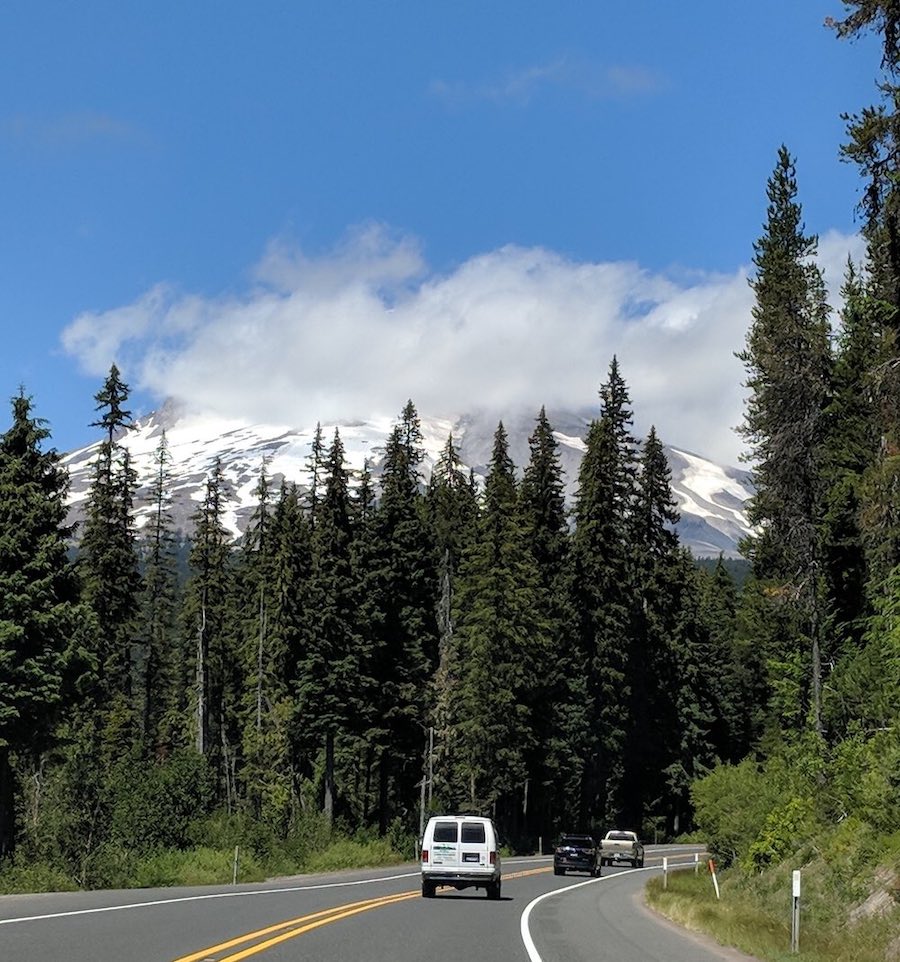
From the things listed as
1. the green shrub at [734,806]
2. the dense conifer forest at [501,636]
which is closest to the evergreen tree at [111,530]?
the dense conifer forest at [501,636]

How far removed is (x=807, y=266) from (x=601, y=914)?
22833 mm

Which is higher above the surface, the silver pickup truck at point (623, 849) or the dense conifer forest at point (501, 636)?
the dense conifer forest at point (501, 636)

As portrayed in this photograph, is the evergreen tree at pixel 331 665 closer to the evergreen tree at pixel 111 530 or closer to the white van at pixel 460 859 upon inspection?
the evergreen tree at pixel 111 530

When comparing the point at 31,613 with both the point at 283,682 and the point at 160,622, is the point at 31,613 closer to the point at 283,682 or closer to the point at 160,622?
the point at 283,682

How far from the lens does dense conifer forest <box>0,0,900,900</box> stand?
1271 inches

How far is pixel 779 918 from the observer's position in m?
22.5

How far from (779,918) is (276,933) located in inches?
437

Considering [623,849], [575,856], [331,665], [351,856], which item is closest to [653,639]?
[623,849]

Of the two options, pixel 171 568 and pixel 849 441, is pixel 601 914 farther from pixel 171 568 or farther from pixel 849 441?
pixel 171 568

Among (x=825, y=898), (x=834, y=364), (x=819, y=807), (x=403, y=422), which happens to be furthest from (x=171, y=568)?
(x=825, y=898)

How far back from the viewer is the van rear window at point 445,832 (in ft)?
89.4

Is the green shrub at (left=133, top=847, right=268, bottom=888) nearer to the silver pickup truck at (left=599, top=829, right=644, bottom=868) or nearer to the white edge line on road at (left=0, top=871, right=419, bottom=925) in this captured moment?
the white edge line on road at (left=0, top=871, right=419, bottom=925)

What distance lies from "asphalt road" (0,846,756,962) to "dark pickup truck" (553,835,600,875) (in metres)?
16.4

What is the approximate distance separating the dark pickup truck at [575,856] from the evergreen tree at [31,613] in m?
19.4
